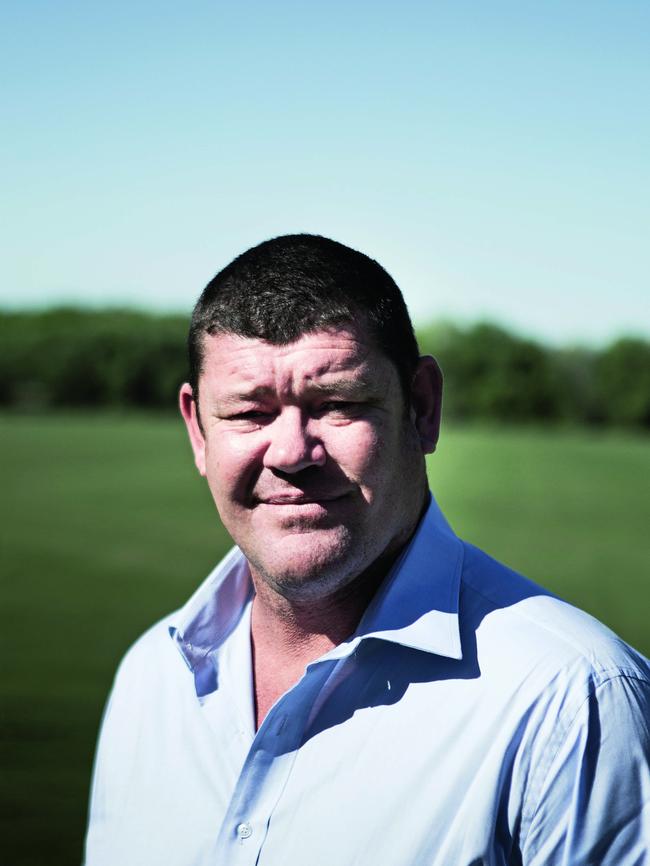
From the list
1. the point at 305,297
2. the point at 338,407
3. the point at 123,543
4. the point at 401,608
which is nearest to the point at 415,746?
the point at 401,608

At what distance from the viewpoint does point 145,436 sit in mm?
32000

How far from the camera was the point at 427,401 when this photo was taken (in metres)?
2.13

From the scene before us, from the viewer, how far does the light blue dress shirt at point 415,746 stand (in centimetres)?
162

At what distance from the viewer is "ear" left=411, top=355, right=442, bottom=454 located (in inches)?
82.8

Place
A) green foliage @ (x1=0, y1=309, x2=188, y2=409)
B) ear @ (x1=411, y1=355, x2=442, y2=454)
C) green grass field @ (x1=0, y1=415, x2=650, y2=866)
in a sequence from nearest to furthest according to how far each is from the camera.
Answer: ear @ (x1=411, y1=355, x2=442, y2=454) → green grass field @ (x1=0, y1=415, x2=650, y2=866) → green foliage @ (x1=0, y1=309, x2=188, y2=409)

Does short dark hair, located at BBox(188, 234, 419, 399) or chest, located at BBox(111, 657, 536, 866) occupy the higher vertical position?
short dark hair, located at BBox(188, 234, 419, 399)

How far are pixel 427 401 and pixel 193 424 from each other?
52 centimetres

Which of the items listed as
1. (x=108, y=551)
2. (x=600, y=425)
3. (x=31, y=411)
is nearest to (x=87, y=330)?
(x=31, y=411)

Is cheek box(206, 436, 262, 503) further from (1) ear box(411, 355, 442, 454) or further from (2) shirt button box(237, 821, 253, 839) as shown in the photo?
(2) shirt button box(237, 821, 253, 839)

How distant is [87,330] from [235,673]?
2714cm

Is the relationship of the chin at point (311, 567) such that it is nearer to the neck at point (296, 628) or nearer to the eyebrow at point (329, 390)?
the neck at point (296, 628)

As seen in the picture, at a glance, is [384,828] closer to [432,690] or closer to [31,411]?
[432,690]

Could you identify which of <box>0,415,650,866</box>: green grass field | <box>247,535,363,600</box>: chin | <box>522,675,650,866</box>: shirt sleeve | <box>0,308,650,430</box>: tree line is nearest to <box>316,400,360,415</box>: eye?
<box>247,535,363,600</box>: chin

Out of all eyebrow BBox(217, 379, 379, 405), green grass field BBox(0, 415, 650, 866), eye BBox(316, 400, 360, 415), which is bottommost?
green grass field BBox(0, 415, 650, 866)
